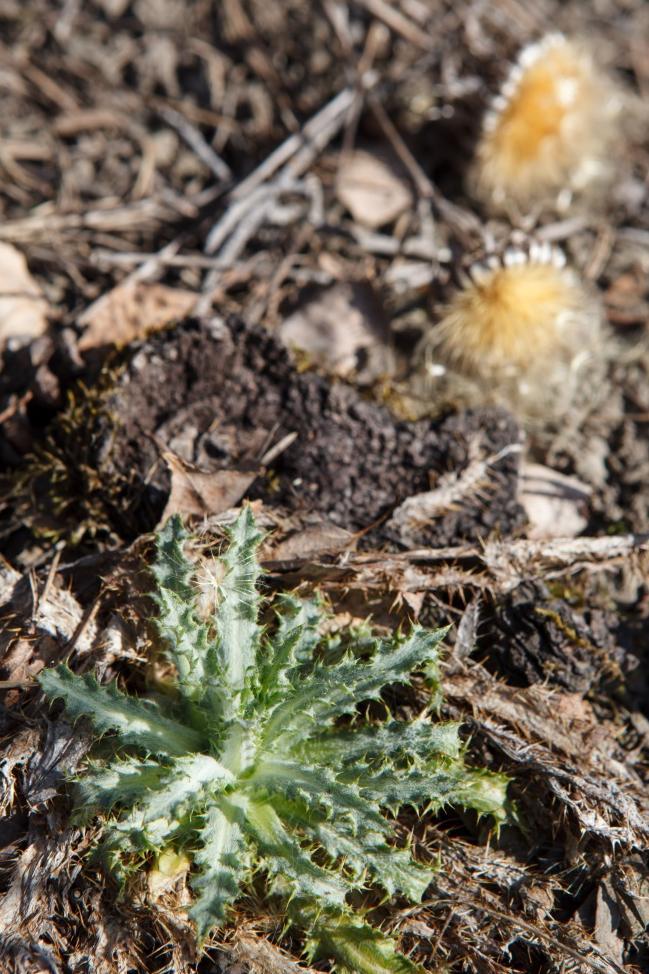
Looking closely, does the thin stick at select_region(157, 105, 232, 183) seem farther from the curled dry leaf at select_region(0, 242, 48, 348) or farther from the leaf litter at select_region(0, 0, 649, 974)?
the curled dry leaf at select_region(0, 242, 48, 348)

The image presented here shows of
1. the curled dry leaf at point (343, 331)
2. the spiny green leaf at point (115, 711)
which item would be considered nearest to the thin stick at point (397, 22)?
the curled dry leaf at point (343, 331)

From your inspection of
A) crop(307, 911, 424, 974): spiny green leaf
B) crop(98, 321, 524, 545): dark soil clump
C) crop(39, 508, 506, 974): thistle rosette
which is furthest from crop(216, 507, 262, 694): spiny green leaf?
crop(307, 911, 424, 974): spiny green leaf

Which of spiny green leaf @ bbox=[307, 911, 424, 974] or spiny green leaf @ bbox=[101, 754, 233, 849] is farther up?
spiny green leaf @ bbox=[101, 754, 233, 849]

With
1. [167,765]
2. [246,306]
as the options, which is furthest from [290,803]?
[246,306]

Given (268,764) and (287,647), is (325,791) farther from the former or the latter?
(287,647)

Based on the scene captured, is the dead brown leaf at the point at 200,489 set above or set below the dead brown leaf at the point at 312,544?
above

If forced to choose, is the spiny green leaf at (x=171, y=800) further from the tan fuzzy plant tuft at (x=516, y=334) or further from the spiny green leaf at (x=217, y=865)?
the tan fuzzy plant tuft at (x=516, y=334)

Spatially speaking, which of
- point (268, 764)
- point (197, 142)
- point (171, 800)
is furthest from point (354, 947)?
point (197, 142)
